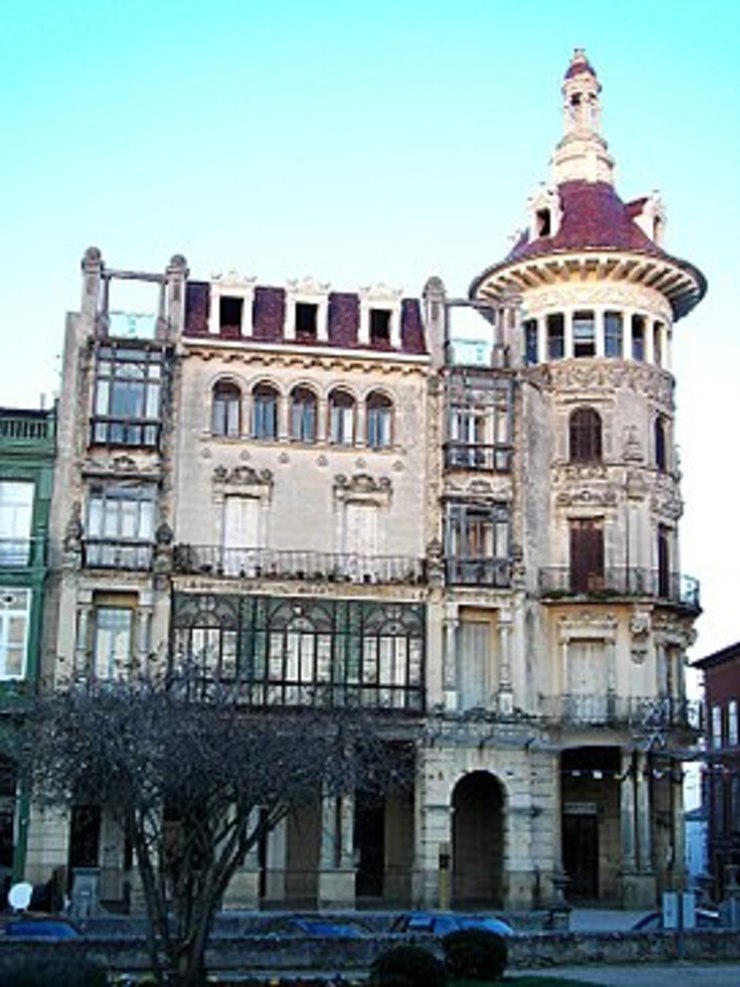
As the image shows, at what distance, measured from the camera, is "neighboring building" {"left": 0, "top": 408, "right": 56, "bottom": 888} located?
44656 millimetres

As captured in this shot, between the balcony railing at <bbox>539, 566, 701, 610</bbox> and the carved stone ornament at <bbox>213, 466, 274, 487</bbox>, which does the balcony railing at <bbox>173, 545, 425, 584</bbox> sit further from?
the balcony railing at <bbox>539, 566, 701, 610</bbox>

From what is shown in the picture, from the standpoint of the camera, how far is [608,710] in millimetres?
49188

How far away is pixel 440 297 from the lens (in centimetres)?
5138

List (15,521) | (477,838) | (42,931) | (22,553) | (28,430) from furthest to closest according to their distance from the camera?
(477,838)
(28,430)
(15,521)
(22,553)
(42,931)

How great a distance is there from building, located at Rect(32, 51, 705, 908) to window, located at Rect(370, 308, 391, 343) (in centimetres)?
23

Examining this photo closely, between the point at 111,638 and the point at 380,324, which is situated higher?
the point at 380,324

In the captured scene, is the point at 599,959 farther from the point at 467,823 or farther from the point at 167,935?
the point at 467,823

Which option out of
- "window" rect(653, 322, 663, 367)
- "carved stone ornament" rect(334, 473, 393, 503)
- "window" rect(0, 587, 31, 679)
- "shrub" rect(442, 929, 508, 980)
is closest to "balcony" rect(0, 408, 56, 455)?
"window" rect(0, 587, 31, 679)

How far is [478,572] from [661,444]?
9.01 m

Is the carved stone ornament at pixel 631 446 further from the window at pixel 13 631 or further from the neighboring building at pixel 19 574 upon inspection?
the window at pixel 13 631

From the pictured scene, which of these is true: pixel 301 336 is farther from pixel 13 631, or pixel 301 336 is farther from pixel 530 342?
pixel 13 631

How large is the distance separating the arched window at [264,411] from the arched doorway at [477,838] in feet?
44.1

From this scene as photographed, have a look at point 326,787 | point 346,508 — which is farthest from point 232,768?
point 346,508

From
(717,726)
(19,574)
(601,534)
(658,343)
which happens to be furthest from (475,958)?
(717,726)
